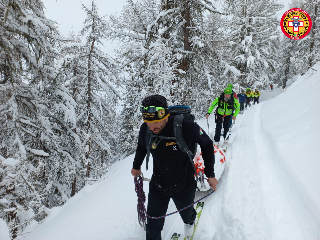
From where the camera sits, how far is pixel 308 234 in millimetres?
3443

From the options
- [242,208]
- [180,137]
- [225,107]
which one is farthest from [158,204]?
[225,107]

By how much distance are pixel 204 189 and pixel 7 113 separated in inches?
257

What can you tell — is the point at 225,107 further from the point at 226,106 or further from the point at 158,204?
the point at 158,204

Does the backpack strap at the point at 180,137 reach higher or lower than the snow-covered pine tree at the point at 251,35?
lower

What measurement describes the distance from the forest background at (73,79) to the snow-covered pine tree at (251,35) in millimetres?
8273

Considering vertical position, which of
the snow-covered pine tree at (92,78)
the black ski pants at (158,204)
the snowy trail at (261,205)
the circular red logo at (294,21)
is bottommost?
the snowy trail at (261,205)

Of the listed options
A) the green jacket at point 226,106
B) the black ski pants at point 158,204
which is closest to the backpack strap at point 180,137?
the black ski pants at point 158,204

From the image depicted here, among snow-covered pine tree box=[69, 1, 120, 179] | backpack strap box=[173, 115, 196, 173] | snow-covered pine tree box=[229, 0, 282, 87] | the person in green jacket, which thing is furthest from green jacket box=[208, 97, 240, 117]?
snow-covered pine tree box=[229, 0, 282, 87]

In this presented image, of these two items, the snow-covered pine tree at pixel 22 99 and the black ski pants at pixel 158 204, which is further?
the snow-covered pine tree at pixel 22 99

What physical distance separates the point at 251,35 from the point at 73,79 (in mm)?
21982

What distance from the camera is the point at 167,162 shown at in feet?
8.96

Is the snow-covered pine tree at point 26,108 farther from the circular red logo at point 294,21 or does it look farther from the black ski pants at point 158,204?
the circular red logo at point 294,21

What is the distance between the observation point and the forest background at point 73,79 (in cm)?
552

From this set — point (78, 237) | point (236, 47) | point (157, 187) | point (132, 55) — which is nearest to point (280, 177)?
point (157, 187)
